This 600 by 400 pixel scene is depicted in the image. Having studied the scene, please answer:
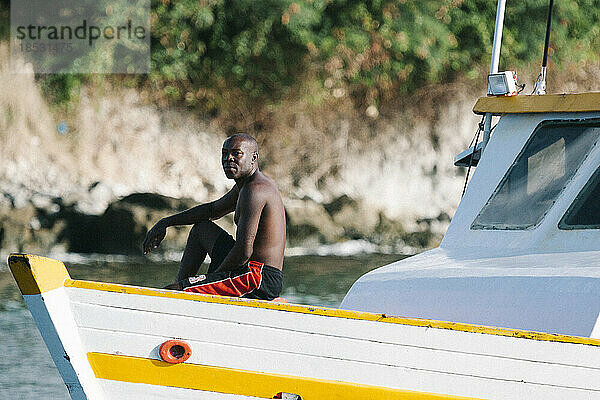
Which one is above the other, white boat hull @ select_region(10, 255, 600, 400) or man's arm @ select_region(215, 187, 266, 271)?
man's arm @ select_region(215, 187, 266, 271)

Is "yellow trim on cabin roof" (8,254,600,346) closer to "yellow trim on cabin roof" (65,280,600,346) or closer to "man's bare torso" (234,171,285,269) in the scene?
"yellow trim on cabin roof" (65,280,600,346)

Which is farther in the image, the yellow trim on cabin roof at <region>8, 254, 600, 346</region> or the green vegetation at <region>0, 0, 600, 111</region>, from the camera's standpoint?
the green vegetation at <region>0, 0, 600, 111</region>

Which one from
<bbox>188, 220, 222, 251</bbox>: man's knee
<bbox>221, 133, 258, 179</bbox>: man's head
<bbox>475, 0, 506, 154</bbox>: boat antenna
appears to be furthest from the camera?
<bbox>475, 0, 506, 154</bbox>: boat antenna

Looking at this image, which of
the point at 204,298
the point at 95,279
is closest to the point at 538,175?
the point at 204,298

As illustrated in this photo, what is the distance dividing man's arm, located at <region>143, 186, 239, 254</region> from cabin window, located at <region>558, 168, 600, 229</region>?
1.84 meters

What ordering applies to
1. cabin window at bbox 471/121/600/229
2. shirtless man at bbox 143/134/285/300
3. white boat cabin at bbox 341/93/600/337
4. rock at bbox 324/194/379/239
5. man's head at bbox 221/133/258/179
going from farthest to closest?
rock at bbox 324/194/379/239 < cabin window at bbox 471/121/600/229 < man's head at bbox 221/133/258/179 < shirtless man at bbox 143/134/285/300 < white boat cabin at bbox 341/93/600/337

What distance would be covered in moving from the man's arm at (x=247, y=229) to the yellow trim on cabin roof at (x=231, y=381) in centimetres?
86

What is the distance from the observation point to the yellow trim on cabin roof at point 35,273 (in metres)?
4.64

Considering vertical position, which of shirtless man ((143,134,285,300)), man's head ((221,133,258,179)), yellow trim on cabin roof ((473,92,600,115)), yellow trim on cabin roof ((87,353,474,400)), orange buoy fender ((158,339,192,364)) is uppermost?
yellow trim on cabin roof ((473,92,600,115))

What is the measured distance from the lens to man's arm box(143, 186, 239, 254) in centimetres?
602

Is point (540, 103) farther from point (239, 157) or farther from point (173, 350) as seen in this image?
point (173, 350)

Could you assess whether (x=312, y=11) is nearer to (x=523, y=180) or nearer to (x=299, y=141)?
(x=299, y=141)

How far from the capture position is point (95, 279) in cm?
1479

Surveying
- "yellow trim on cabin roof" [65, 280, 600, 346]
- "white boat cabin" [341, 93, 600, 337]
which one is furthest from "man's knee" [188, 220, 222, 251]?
"yellow trim on cabin roof" [65, 280, 600, 346]
